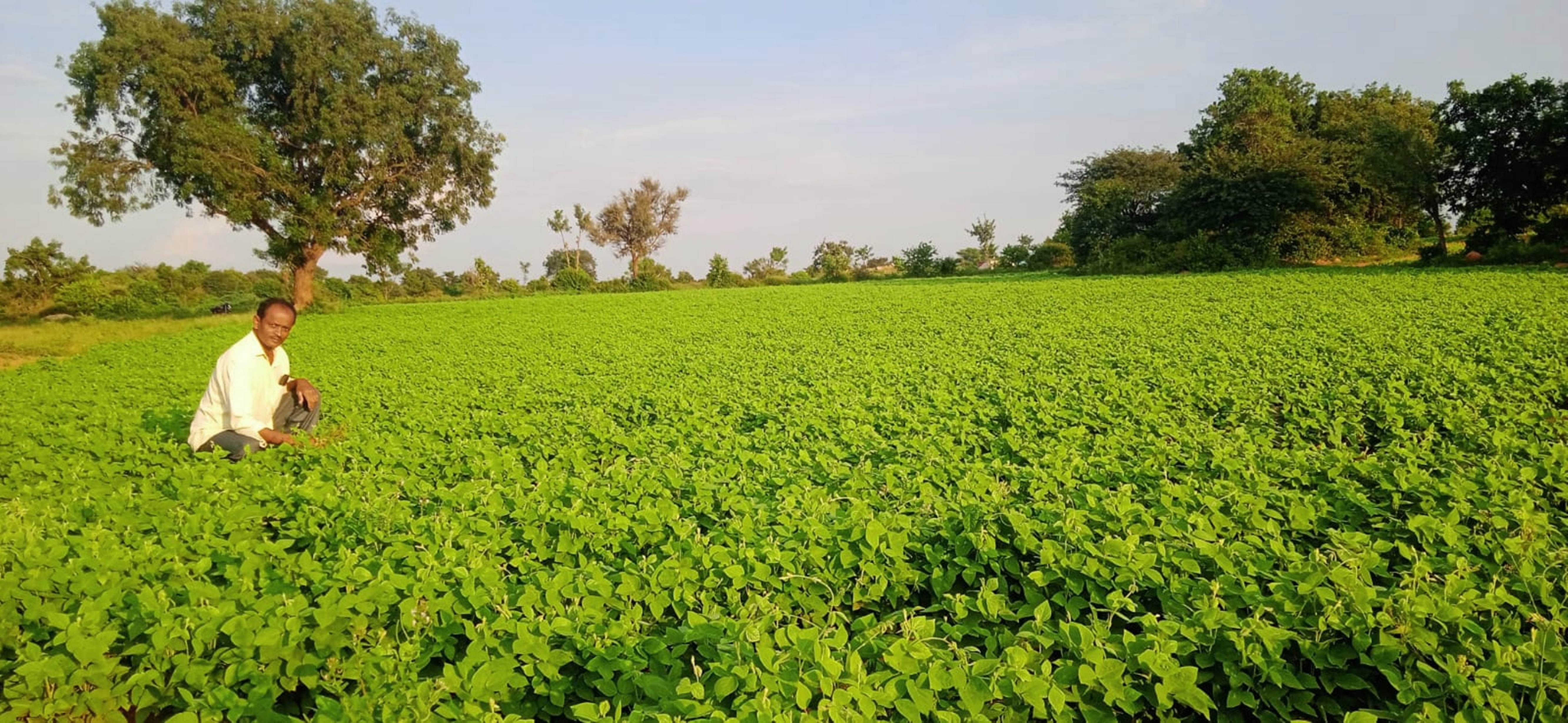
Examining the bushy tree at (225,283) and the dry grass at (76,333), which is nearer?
the dry grass at (76,333)

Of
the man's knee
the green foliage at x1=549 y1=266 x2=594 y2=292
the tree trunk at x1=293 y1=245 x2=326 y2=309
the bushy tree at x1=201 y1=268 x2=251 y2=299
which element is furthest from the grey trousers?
the bushy tree at x1=201 y1=268 x2=251 y2=299

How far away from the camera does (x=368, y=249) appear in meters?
28.2

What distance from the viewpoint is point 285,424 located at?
6.42 metres

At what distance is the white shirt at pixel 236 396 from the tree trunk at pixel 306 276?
25.3m

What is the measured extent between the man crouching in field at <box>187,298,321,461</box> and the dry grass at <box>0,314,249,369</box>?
18.9 metres

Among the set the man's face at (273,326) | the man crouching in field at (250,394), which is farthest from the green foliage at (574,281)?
the man's face at (273,326)

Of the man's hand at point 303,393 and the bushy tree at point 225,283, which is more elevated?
the bushy tree at point 225,283

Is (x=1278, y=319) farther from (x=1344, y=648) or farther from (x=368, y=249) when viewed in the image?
(x=368, y=249)

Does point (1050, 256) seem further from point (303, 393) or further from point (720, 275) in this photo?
point (303, 393)

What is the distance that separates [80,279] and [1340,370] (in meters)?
50.3

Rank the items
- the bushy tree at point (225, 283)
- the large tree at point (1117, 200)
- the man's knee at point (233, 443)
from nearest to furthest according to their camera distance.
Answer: the man's knee at point (233, 443) < the large tree at point (1117, 200) < the bushy tree at point (225, 283)

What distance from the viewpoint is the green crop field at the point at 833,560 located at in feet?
7.13

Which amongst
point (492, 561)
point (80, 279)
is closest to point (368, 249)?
point (80, 279)

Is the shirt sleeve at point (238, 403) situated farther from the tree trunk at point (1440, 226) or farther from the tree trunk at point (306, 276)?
the tree trunk at point (1440, 226)
